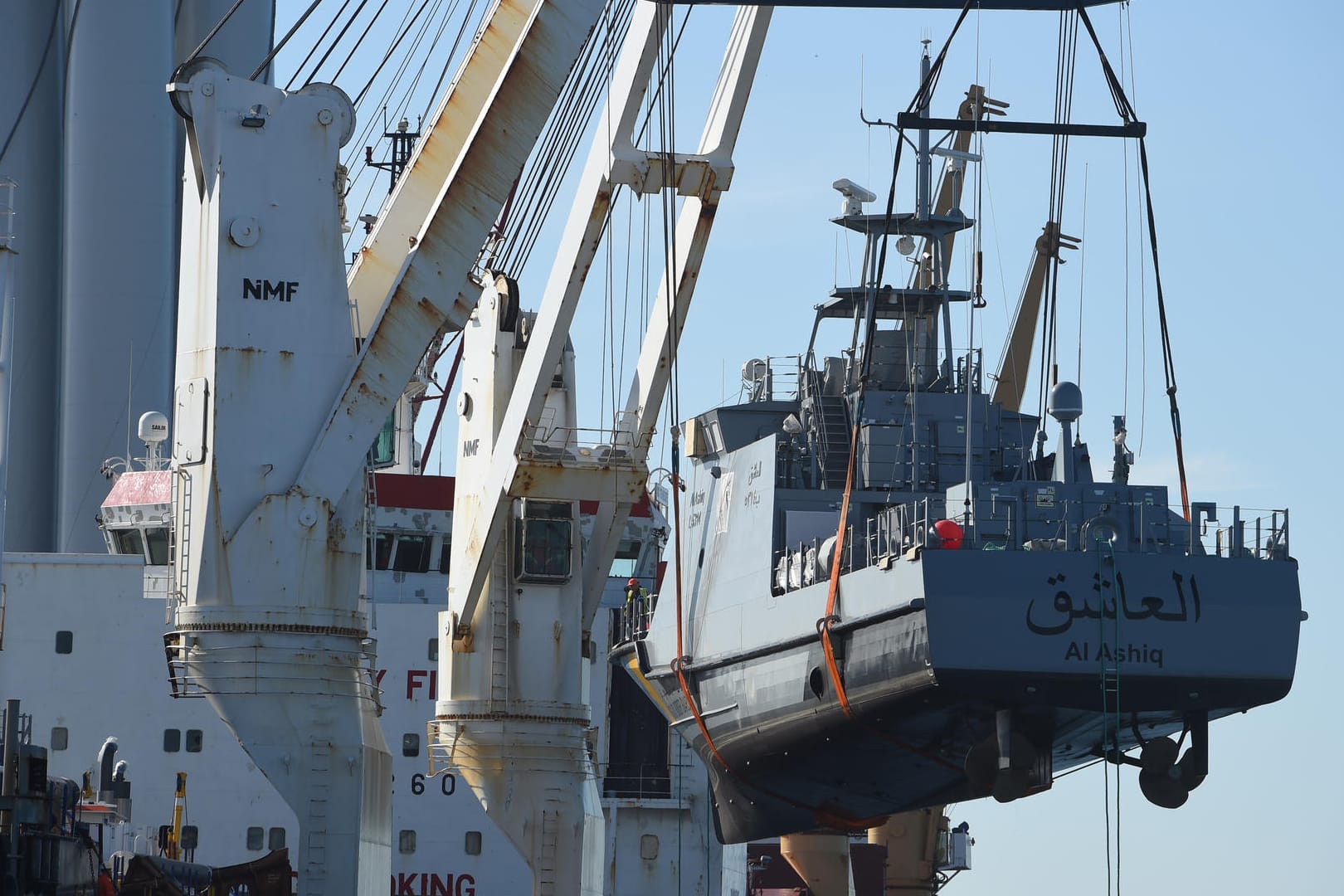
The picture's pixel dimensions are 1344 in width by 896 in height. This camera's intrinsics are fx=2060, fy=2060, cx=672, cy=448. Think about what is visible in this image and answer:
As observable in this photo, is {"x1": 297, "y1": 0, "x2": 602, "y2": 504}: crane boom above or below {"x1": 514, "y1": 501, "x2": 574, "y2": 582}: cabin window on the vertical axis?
above

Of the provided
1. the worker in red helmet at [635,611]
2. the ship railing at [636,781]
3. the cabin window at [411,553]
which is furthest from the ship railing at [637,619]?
the cabin window at [411,553]

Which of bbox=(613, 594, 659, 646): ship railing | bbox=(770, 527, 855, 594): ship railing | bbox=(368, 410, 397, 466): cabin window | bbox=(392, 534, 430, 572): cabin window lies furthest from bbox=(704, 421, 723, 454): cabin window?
bbox=(392, 534, 430, 572): cabin window

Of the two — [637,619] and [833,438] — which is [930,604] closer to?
[833,438]

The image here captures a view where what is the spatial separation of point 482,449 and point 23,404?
21.0 meters

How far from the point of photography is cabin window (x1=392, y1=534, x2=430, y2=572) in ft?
98.1

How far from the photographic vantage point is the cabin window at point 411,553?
2991 cm

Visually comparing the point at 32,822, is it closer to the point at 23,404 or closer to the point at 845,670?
the point at 845,670

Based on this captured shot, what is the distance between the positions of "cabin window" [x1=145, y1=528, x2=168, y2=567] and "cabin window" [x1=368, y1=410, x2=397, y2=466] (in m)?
3.14

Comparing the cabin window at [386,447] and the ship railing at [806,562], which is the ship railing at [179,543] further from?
the ship railing at [806,562]

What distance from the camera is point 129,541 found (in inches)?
1120

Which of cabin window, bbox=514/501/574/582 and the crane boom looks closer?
the crane boom

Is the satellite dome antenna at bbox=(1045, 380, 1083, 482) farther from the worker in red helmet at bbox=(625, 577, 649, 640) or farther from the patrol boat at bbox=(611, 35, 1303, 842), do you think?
the worker in red helmet at bbox=(625, 577, 649, 640)

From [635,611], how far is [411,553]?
11.0 ft

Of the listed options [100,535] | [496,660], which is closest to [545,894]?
[496,660]
